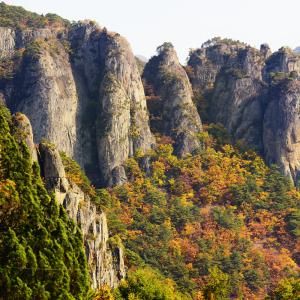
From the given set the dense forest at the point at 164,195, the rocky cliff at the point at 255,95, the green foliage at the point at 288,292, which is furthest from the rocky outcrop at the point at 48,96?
the green foliage at the point at 288,292

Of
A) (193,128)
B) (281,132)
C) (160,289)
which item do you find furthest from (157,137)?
(160,289)

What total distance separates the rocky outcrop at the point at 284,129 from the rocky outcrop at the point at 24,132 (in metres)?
50.5

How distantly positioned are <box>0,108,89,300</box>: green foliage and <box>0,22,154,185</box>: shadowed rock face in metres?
45.1

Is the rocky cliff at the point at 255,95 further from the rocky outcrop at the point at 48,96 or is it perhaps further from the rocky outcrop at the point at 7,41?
the rocky outcrop at the point at 7,41

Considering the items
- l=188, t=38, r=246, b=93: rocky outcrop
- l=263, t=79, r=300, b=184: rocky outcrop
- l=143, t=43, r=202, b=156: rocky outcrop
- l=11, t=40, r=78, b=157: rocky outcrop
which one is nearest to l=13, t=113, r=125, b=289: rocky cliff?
l=11, t=40, r=78, b=157: rocky outcrop

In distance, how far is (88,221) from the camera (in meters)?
57.2

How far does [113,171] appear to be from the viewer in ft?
287

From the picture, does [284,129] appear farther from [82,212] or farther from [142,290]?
[142,290]

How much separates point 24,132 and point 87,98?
4267cm

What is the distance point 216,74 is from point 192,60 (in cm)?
570

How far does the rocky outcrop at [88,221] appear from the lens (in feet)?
178

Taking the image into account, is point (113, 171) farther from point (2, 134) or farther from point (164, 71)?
point (2, 134)

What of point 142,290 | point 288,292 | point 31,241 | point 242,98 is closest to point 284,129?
point 242,98

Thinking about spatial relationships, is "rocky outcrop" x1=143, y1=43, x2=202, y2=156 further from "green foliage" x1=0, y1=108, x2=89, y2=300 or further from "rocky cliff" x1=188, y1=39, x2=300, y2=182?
"green foliage" x1=0, y1=108, x2=89, y2=300
